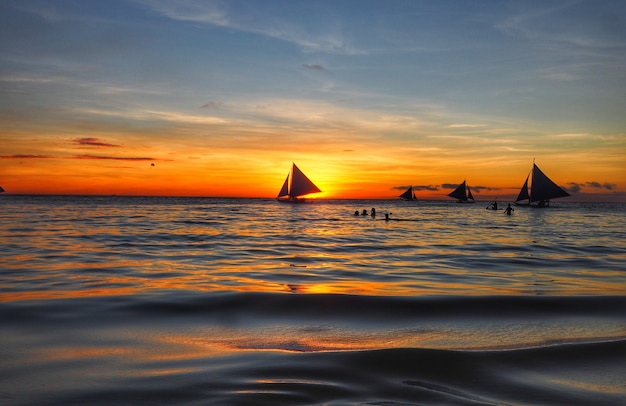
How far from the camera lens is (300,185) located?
9994 centimetres

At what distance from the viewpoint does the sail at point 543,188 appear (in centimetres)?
7931

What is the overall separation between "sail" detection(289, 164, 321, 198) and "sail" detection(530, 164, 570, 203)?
134ft

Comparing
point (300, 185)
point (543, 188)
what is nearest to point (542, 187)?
point (543, 188)

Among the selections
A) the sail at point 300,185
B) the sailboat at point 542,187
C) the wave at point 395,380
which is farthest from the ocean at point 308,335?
the sail at point 300,185

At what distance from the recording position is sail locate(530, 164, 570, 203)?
7931 centimetres

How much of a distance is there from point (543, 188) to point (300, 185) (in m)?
45.3

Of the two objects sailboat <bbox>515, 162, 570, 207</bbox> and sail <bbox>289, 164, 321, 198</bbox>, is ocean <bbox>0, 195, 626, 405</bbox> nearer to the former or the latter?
sailboat <bbox>515, 162, 570, 207</bbox>

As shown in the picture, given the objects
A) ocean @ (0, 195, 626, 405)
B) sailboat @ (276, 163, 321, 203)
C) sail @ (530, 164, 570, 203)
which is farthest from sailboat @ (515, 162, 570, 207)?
ocean @ (0, 195, 626, 405)

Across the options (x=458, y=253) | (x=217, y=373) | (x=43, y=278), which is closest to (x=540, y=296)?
(x=217, y=373)

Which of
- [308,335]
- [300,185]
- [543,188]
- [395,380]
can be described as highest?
[300,185]

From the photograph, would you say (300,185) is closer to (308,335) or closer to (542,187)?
(542,187)

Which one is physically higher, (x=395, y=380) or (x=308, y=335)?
(x=395, y=380)

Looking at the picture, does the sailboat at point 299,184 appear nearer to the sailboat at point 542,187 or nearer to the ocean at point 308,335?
the sailboat at point 542,187

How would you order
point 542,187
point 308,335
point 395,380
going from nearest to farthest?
point 395,380
point 308,335
point 542,187
